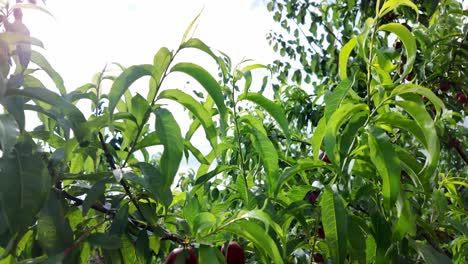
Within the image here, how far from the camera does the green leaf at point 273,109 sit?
1.04 meters

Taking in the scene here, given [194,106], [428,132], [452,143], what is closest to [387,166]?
[428,132]

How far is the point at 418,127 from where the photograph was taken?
2.92 feet

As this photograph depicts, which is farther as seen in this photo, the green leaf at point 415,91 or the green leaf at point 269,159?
the green leaf at point 269,159

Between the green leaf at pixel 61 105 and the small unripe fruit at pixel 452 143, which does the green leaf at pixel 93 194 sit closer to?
the green leaf at pixel 61 105

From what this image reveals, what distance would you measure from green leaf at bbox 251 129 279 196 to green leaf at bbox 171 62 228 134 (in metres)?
0.20

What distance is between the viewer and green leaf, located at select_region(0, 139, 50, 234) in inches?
26.4

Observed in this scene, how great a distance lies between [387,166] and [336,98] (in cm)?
16

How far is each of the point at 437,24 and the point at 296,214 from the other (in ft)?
5.15

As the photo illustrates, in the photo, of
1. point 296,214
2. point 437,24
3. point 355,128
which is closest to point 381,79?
point 355,128

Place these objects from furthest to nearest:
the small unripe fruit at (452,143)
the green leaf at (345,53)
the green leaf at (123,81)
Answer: the small unripe fruit at (452,143) < the green leaf at (345,53) < the green leaf at (123,81)

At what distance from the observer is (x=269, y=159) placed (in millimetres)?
1062

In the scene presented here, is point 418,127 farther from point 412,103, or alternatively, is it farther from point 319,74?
point 319,74

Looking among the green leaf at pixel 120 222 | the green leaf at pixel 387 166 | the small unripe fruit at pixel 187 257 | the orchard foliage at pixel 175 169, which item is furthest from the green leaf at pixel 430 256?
the green leaf at pixel 120 222

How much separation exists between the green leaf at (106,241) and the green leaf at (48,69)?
255 millimetres
